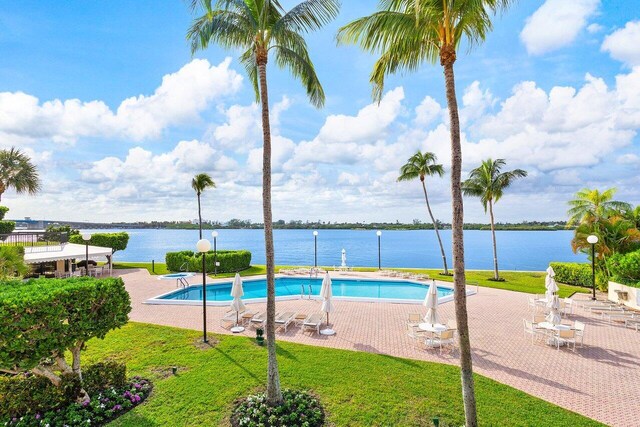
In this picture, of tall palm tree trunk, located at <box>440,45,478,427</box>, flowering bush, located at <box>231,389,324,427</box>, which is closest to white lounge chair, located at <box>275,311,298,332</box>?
flowering bush, located at <box>231,389,324,427</box>

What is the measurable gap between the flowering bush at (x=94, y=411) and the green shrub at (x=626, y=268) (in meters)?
23.8

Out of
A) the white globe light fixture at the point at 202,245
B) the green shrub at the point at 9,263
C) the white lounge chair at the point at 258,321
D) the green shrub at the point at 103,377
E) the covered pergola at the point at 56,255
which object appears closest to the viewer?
the green shrub at the point at 103,377

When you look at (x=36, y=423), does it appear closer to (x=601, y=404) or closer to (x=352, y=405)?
(x=352, y=405)

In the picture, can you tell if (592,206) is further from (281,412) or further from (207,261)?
(207,261)

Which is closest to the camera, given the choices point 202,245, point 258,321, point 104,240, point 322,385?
point 322,385

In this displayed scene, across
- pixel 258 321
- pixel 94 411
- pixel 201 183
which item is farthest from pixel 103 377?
pixel 201 183

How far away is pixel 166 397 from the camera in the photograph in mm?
7824

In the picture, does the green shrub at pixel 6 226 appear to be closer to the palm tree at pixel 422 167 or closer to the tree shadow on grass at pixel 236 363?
the tree shadow on grass at pixel 236 363

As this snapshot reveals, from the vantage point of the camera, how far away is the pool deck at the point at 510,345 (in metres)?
8.05

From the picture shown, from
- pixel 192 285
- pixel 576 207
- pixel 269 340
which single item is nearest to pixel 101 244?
pixel 192 285

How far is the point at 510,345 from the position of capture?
11539 mm

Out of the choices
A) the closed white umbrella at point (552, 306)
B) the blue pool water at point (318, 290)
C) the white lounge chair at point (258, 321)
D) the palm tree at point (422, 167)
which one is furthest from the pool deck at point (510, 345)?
the palm tree at point (422, 167)

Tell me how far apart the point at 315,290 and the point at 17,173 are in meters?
29.9

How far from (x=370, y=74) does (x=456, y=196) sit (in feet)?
12.7
